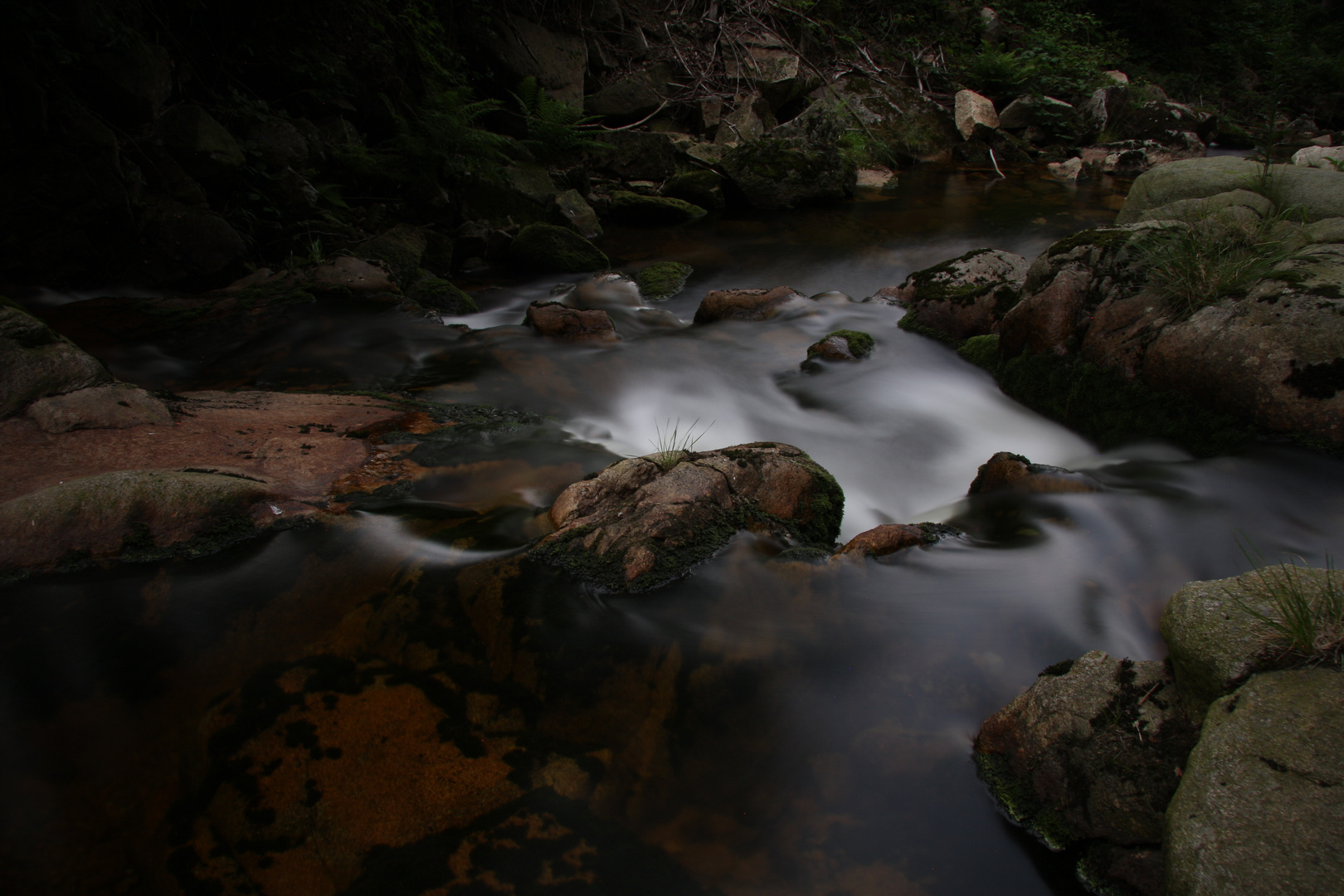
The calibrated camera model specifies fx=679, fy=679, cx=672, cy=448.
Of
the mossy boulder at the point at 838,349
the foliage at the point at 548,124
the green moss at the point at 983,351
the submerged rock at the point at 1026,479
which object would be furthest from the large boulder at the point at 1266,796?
the foliage at the point at 548,124

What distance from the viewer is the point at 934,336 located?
705 centimetres

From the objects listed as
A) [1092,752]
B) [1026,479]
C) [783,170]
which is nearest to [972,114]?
[783,170]

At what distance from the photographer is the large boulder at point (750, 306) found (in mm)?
7895

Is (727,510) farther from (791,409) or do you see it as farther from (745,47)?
(745,47)

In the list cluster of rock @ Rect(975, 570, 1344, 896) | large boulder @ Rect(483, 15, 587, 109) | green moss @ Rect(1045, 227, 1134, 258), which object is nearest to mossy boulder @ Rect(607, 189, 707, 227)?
large boulder @ Rect(483, 15, 587, 109)

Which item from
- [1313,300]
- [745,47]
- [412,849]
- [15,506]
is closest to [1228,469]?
[1313,300]

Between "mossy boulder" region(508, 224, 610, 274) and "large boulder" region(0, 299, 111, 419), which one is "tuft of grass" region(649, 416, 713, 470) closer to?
"large boulder" region(0, 299, 111, 419)

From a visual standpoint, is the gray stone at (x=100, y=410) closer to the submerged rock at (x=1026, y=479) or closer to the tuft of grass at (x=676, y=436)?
the tuft of grass at (x=676, y=436)

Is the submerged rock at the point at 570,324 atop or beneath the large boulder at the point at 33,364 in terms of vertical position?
beneath

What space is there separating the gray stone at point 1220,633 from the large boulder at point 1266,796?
70 millimetres

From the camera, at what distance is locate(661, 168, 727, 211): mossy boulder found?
12953 mm

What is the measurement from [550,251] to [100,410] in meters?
7.00

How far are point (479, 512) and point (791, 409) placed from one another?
351 centimetres

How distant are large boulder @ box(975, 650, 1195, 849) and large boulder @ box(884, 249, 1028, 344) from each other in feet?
16.8
